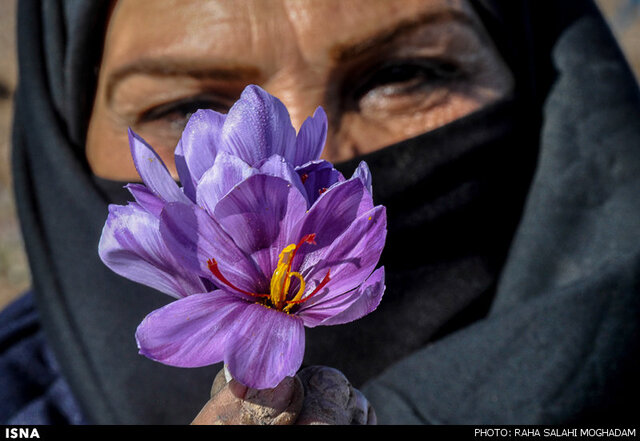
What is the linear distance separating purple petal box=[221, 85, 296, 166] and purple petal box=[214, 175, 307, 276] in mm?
35

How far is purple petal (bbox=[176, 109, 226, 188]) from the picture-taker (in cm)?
39

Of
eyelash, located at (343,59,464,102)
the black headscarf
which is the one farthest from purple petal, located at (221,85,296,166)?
eyelash, located at (343,59,464,102)

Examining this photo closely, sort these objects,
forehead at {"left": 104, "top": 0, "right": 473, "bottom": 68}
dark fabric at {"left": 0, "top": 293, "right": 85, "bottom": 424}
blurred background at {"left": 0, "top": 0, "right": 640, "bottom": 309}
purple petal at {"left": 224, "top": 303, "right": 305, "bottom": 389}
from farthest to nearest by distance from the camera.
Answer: blurred background at {"left": 0, "top": 0, "right": 640, "bottom": 309} < dark fabric at {"left": 0, "top": 293, "right": 85, "bottom": 424} < forehead at {"left": 104, "top": 0, "right": 473, "bottom": 68} < purple petal at {"left": 224, "top": 303, "right": 305, "bottom": 389}

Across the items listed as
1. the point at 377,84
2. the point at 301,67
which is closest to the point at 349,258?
the point at 301,67

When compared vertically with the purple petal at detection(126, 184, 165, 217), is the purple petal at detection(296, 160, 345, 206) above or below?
below

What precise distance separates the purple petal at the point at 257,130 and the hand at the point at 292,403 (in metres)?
0.16

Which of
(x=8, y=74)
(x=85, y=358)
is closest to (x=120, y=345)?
(x=85, y=358)

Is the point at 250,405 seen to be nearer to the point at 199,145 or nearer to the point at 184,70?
the point at 199,145

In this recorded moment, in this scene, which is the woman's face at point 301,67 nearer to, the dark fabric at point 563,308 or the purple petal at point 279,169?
the dark fabric at point 563,308

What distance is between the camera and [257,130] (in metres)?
0.38

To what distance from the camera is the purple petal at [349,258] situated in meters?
0.36

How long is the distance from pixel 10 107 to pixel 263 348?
645cm

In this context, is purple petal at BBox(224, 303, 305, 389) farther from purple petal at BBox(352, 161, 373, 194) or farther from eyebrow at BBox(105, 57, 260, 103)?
eyebrow at BBox(105, 57, 260, 103)

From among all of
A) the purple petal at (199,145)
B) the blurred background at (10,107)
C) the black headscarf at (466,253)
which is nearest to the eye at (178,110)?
the black headscarf at (466,253)
